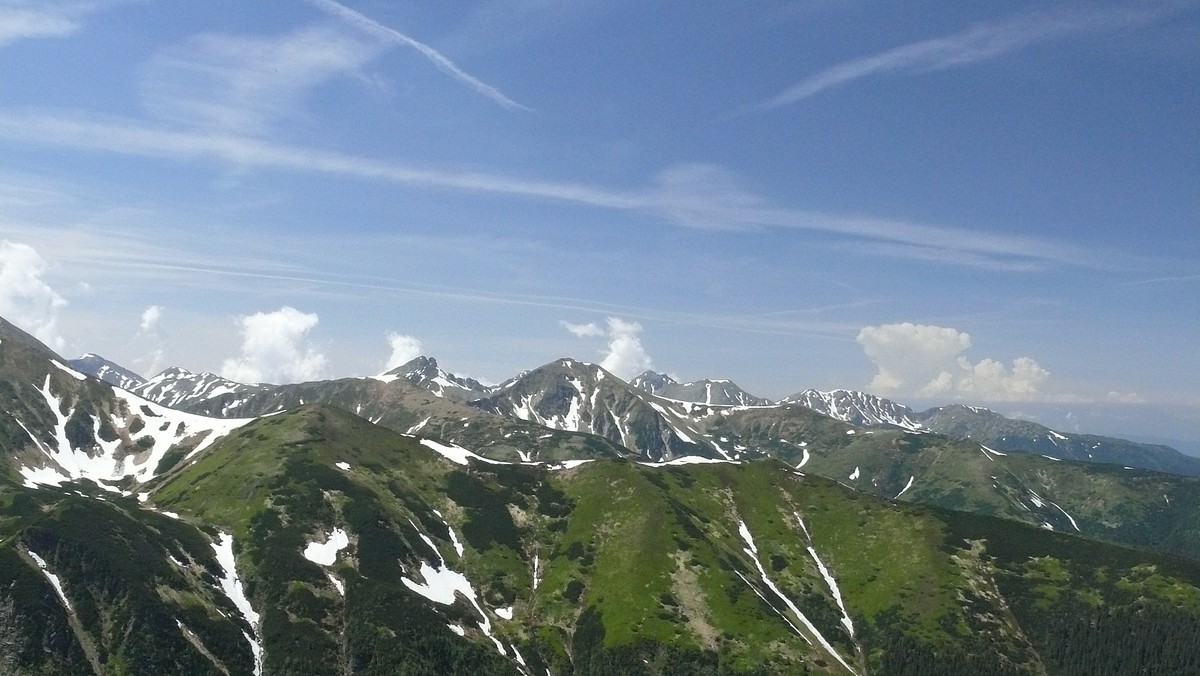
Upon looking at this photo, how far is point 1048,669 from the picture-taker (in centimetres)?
19950

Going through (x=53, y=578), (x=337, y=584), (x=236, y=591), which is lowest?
(x=236, y=591)

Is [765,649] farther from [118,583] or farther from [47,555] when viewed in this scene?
[47,555]

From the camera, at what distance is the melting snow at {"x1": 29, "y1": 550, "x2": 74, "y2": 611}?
154m

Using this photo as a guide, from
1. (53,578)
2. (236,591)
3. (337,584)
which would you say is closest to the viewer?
(53,578)

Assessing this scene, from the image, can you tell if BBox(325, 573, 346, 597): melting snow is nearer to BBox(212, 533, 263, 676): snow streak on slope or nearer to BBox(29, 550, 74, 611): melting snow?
BBox(212, 533, 263, 676): snow streak on slope

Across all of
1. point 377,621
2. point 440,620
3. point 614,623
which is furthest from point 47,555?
point 614,623

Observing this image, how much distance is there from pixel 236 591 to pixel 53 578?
38.8m

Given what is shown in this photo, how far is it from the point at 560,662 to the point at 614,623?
18032 millimetres

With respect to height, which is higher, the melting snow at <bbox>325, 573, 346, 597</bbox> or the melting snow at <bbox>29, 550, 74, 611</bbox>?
the melting snow at <bbox>29, 550, 74, 611</bbox>

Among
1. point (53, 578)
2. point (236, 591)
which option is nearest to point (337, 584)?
point (236, 591)

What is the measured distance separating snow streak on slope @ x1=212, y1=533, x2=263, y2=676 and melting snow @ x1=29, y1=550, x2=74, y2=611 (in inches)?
1303

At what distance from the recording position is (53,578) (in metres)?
157

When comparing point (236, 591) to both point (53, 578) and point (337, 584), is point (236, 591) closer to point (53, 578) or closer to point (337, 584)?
point (337, 584)

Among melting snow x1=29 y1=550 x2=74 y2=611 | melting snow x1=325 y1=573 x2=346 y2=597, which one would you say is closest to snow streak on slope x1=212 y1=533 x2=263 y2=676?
melting snow x1=325 y1=573 x2=346 y2=597
